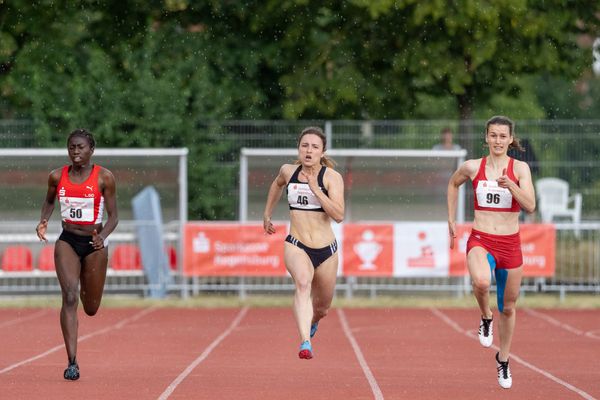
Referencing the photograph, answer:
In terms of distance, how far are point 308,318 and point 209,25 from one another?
18.1 metres

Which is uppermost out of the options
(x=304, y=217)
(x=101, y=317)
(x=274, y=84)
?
(x=274, y=84)

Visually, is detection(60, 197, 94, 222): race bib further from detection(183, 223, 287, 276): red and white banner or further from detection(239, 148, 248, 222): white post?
detection(239, 148, 248, 222): white post

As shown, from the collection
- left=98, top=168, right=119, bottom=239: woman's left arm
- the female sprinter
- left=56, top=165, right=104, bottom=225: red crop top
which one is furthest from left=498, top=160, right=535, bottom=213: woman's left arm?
left=56, top=165, right=104, bottom=225: red crop top

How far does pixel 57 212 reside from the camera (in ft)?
86.4

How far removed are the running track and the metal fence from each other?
1.37 meters

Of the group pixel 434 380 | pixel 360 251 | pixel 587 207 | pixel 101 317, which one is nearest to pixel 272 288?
pixel 360 251

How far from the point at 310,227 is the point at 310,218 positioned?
83 millimetres

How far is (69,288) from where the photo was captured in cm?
1212

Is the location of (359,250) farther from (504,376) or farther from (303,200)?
(504,376)

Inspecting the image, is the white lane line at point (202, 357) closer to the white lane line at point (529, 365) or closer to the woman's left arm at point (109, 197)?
the woman's left arm at point (109, 197)

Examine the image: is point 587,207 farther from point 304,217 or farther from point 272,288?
point 304,217

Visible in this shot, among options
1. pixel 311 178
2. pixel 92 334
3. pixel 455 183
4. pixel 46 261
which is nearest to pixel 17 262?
pixel 46 261

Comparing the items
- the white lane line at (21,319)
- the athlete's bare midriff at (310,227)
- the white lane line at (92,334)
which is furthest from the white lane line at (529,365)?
the white lane line at (21,319)

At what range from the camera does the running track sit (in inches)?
458
